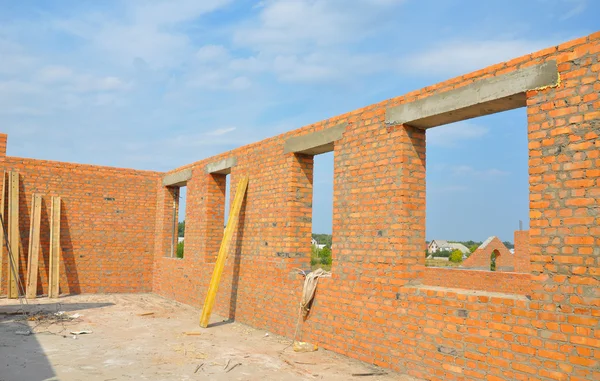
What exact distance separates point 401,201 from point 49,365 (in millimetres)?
4349

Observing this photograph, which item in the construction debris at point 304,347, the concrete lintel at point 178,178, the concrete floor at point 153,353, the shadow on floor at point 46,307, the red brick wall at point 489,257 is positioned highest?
the concrete lintel at point 178,178

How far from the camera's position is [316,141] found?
22.7 ft

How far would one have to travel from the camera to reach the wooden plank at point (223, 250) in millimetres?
7973

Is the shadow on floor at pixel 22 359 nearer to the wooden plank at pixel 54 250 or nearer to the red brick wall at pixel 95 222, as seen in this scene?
the wooden plank at pixel 54 250

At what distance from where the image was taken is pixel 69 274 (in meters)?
11.9

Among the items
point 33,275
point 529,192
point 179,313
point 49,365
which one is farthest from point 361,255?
point 33,275

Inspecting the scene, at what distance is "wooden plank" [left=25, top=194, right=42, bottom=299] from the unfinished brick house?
3.72m

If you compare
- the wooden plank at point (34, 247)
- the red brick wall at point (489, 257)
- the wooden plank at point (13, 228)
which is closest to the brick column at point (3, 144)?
the wooden plank at point (13, 228)

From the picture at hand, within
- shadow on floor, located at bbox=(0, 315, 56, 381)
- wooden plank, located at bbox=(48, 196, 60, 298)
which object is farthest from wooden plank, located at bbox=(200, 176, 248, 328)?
wooden plank, located at bbox=(48, 196, 60, 298)

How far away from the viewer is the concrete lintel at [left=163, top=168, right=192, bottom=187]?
11234 mm

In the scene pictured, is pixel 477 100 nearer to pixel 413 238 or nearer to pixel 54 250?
pixel 413 238

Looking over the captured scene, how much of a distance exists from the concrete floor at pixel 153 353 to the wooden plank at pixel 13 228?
245 cm

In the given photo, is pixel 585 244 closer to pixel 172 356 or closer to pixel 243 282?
pixel 172 356

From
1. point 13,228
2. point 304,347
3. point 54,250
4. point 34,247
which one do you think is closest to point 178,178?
point 54,250
